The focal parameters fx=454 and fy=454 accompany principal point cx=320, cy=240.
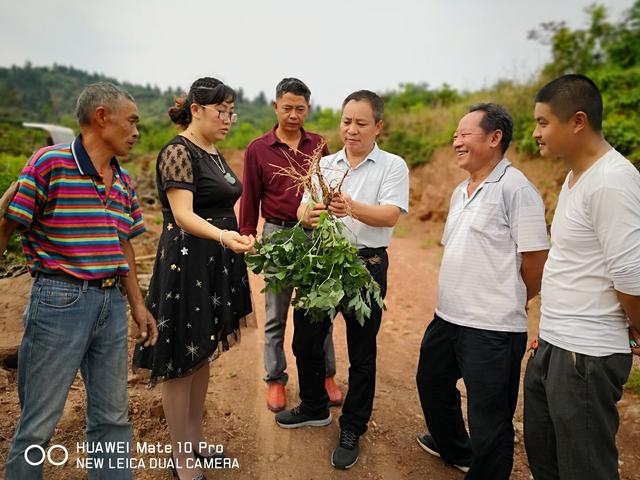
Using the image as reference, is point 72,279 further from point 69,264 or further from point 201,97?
point 201,97

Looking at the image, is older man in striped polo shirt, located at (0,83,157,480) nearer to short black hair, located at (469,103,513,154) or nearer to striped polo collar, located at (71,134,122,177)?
striped polo collar, located at (71,134,122,177)

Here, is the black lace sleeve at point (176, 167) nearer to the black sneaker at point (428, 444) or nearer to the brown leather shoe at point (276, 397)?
the brown leather shoe at point (276, 397)

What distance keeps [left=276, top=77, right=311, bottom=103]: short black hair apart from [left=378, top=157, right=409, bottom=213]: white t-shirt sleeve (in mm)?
1043

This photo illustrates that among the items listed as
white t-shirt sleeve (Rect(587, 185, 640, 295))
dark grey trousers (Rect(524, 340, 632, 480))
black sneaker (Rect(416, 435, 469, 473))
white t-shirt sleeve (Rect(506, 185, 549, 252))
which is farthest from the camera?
black sneaker (Rect(416, 435, 469, 473))

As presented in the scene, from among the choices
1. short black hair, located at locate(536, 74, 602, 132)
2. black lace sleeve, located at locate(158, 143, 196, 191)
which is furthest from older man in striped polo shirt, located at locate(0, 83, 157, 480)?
short black hair, located at locate(536, 74, 602, 132)

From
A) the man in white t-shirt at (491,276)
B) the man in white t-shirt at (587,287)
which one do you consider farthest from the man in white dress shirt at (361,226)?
the man in white t-shirt at (587,287)

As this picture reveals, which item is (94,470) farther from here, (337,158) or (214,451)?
(337,158)

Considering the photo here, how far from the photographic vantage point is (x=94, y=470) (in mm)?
2227

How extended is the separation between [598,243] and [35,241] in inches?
94.8

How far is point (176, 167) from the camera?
2377 millimetres

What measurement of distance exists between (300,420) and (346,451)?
45 cm

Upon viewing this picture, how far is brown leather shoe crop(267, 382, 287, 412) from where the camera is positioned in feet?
11.4

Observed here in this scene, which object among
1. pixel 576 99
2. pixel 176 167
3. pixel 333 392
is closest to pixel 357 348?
pixel 333 392

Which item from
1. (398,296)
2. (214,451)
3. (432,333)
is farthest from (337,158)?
(398,296)
